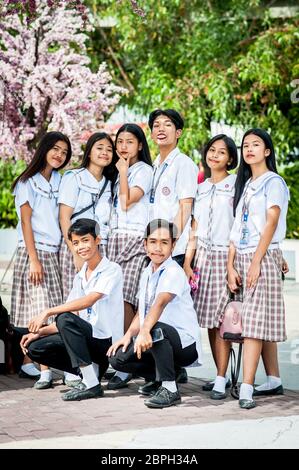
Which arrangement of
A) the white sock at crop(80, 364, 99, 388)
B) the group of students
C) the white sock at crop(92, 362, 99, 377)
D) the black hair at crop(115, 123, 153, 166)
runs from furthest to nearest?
the black hair at crop(115, 123, 153, 166)
the white sock at crop(92, 362, 99, 377)
the white sock at crop(80, 364, 99, 388)
the group of students

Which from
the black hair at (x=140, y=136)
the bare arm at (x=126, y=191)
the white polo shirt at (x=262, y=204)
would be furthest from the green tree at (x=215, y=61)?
the white polo shirt at (x=262, y=204)

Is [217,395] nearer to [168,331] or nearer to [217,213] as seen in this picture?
[168,331]

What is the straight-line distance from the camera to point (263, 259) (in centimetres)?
612

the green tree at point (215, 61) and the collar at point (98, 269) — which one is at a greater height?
the green tree at point (215, 61)

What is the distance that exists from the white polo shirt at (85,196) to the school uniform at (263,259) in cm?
108

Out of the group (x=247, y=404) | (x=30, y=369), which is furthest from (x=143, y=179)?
(x=247, y=404)

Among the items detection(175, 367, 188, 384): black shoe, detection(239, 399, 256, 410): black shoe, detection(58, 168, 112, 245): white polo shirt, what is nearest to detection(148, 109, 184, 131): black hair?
detection(58, 168, 112, 245): white polo shirt

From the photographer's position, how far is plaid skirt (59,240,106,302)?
6.82 meters

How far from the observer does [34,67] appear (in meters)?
12.1

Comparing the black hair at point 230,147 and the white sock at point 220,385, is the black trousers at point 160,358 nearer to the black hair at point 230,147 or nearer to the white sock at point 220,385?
the white sock at point 220,385

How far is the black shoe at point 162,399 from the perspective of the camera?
5.93 m

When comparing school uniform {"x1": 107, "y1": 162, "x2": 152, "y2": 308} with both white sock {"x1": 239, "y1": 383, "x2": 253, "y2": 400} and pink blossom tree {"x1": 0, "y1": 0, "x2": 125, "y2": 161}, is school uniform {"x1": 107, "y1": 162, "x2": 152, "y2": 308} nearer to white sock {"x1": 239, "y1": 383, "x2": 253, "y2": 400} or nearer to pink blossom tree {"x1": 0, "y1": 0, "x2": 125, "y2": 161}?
white sock {"x1": 239, "y1": 383, "x2": 253, "y2": 400}

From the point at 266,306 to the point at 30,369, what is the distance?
6.57ft
